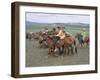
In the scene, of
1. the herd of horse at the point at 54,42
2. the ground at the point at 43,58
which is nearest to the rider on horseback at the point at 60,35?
the herd of horse at the point at 54,42

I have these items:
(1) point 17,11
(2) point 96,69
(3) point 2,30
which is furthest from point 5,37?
(2) point 96,69

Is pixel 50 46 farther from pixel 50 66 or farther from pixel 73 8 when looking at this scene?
pixel 73 8

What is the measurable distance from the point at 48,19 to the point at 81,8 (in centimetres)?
37

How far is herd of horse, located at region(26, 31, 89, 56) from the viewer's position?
2239 millimetres

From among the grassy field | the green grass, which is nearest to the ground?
the grassy field

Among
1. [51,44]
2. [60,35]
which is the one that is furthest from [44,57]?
[60,35]

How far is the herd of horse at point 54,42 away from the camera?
2.24 m

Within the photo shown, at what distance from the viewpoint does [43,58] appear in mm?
2260

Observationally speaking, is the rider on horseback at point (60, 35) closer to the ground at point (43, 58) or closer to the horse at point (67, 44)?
the horse at point (67, 44)

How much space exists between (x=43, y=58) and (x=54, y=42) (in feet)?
0.61

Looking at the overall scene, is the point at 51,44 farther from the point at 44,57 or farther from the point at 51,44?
the point at 44,57

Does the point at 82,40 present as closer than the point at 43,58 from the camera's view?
No

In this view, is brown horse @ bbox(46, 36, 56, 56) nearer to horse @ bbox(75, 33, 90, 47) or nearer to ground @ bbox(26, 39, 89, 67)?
ground @ bbox(26, 39, 89, 67)

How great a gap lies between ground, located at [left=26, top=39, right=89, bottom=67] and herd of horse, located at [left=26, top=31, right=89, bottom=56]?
38 millimetres
